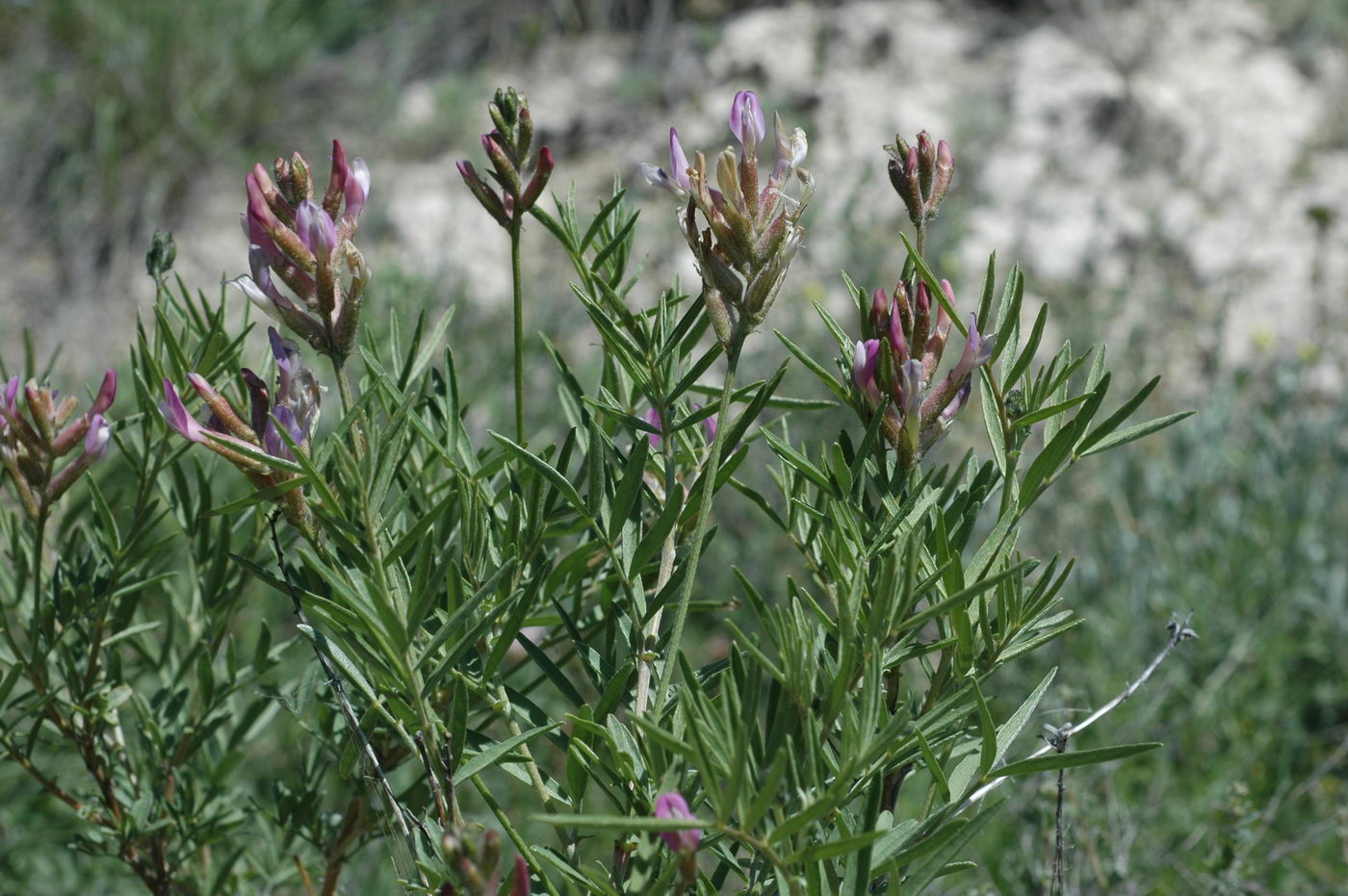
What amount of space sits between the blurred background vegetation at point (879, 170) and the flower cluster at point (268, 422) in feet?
5.79

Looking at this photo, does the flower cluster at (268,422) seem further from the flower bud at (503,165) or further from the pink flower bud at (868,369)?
the pink flower bud at (868,369)

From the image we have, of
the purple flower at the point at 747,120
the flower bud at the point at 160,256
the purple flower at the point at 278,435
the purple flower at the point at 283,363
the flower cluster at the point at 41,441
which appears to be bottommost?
the flower cluster at the point at 41,441

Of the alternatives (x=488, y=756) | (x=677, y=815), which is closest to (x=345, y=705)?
(x=488, y=756)

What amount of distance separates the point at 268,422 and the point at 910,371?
0.33 metres

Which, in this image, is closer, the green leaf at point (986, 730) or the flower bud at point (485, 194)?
the green leaf at point (986, 730)

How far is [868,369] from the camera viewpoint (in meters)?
0.62

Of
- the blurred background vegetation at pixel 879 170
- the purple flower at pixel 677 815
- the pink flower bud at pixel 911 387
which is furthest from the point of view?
the blurred background vegetation at pixel 879 170

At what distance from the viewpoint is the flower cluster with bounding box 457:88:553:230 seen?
2.20ft

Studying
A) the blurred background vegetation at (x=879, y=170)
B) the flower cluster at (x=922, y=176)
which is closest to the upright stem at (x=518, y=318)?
the flower cluster at (x=922, y=176)

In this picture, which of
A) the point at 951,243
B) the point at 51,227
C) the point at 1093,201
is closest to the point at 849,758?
the point at 951,243

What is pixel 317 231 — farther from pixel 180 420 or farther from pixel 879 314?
pixel 879 314

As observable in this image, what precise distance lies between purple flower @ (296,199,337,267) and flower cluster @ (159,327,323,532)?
0.05 metres

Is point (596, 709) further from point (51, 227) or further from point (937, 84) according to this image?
point (51, 227)

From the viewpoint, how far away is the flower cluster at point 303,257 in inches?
23.6
